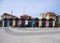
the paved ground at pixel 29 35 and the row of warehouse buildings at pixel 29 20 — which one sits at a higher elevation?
the row of warehouse buildings at pixel 29 20

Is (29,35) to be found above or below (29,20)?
below

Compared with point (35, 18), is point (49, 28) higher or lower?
lower

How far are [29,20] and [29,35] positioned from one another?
0.61 feet

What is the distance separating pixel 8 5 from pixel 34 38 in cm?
51

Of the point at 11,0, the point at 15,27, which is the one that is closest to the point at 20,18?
the point at 15,27

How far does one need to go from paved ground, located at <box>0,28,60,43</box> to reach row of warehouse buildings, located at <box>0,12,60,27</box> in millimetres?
63

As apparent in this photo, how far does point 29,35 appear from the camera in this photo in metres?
1.90

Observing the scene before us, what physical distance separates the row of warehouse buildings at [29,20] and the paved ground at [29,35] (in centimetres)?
6

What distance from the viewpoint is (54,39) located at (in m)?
1.88

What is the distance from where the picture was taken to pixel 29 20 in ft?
6.25

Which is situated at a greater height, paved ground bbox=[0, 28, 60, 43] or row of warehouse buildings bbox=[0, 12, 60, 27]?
row of warehouse buildings bbox=[0, 12, 60, 27]

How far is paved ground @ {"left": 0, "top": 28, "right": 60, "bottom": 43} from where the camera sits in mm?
1828

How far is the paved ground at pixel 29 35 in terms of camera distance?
1828 millimetres

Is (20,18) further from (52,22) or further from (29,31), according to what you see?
(52,22)
